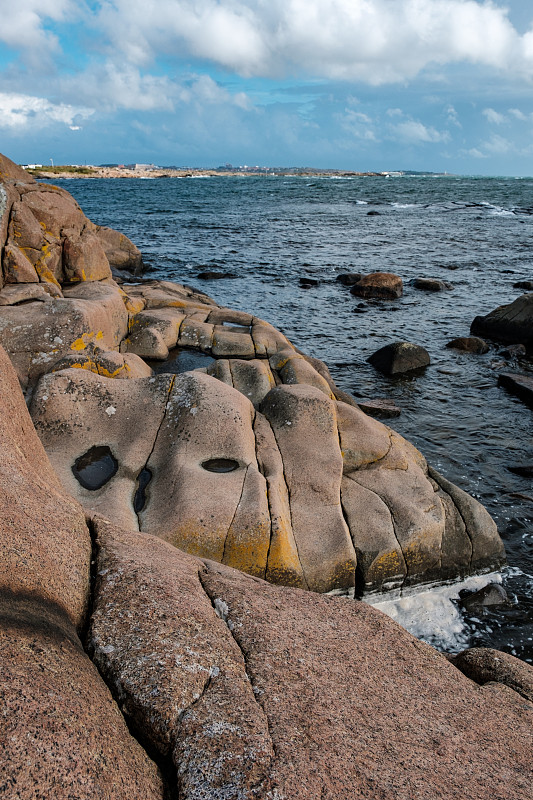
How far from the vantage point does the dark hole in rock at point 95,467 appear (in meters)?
8.44

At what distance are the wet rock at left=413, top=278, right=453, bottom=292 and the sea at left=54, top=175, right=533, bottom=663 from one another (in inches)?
22.4

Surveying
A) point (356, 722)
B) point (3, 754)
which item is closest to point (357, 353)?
point (356, 722)

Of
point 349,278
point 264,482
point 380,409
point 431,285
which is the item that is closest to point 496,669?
point 264,482

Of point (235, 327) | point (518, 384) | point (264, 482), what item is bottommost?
point (518, 384)

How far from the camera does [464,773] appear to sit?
3607 mm

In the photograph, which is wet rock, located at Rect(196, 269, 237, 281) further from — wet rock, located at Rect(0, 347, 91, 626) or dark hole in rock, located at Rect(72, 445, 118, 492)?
wet rock, located at Rect(0, 347, 91, 626)

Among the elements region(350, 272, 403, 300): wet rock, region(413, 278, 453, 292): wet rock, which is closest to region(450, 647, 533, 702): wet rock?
region(350, 272, 403, 300): wet rock

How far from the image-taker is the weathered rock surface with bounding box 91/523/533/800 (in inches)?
128

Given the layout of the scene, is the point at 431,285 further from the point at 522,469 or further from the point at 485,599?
the point at 485,599

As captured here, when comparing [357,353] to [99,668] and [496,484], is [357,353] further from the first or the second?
[99,668]

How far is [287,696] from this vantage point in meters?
3.81

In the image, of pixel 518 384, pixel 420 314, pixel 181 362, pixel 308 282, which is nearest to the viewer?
pixel 181 362

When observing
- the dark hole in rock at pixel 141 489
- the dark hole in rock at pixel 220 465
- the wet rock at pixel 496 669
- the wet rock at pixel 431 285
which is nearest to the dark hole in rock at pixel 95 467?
the dark hole in rock at pixel 141 489

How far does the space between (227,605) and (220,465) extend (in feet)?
13.3
